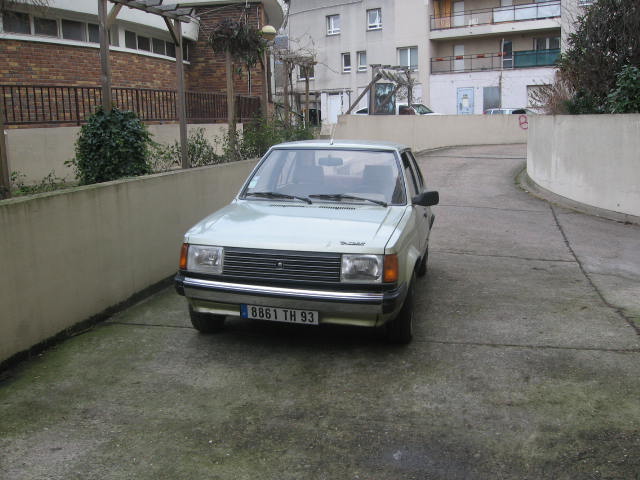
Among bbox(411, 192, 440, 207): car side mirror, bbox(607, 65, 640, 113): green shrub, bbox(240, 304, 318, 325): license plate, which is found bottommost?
bbox(240, 304, 318, 325): license plate

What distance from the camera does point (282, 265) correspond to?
4.89 meters

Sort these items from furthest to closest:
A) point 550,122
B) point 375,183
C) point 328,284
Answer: point 550,122 → point 375,183 → point 328,284

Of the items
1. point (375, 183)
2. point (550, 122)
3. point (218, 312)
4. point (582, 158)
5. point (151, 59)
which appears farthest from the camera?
point (151, 59)

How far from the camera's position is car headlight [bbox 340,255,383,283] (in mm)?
4793

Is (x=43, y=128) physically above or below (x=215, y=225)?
above

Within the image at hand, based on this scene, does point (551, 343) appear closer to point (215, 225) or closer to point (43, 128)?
point (215, 225)

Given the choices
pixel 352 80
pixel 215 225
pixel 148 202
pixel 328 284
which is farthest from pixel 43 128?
pixel 352 80

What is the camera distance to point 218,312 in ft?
16.9

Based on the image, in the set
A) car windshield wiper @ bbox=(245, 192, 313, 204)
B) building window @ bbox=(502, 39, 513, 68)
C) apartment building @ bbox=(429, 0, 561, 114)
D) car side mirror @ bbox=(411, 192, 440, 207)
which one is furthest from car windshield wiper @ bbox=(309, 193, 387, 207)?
building window @ bbox=(502, 39, 513, 68)

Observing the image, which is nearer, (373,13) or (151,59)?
(151,59)

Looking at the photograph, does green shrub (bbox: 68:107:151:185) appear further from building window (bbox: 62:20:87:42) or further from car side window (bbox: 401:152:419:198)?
building window (bbox: 62:20:87:42)

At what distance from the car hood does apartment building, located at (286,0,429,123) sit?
124 ft

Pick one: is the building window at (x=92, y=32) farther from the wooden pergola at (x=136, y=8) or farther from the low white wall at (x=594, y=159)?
the low white wall at (x=594, y=159)

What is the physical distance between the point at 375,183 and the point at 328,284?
1594mm
